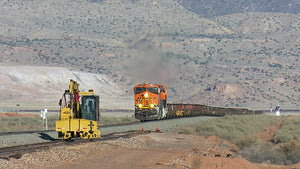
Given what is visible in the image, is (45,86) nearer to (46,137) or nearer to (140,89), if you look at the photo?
(140,89)

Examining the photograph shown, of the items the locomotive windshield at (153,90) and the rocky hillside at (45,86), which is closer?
the locomotive windshield at (153,90)

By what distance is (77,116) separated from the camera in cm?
2931

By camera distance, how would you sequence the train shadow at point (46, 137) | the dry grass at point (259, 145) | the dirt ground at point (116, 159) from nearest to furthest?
the dirt ground at point (116, 159), the dry grass at point (259, 145), the train shadow at point (46, 137)

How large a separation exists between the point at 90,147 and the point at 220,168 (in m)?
7.43

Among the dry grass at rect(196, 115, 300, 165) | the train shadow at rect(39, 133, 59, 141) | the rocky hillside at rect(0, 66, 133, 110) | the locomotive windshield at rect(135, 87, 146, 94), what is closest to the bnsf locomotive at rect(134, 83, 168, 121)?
the locomotive windshield at rect(135, 87, 146, 94)

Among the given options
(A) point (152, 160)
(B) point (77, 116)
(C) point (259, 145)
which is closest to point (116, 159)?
(A) point (152, 160)

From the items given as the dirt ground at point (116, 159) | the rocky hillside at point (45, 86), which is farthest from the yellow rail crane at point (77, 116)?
the rocky hillside at point (45, 86)

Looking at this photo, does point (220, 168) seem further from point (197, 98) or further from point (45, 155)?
point (197, 98)

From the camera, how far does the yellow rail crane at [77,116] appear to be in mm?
28297

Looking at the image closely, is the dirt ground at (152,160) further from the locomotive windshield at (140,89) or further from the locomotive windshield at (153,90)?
the locomotive windshield at (140,89)

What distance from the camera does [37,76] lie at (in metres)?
147

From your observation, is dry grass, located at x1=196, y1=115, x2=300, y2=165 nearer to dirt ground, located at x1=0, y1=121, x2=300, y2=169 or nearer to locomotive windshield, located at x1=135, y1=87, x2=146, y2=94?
dirt ground, located at x1=0, y1=121, x2=300, y2=169

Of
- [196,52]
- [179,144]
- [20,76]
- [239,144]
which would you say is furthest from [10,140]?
[196,52]

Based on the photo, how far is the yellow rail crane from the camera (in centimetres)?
2830
